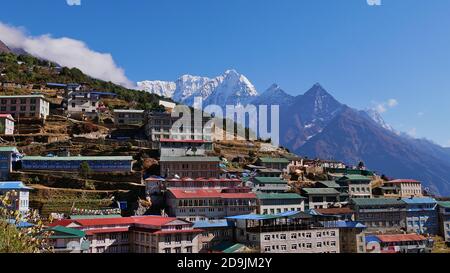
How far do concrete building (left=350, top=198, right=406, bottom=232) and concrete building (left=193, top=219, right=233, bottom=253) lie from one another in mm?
16673

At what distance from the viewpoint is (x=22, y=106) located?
2365 inches

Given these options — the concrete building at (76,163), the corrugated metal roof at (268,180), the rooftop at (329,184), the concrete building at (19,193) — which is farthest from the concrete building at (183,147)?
the concrete building at (19,193)

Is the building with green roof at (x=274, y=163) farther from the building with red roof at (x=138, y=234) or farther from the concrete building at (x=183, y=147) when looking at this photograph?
the building with red roof at (x=138, y=234)

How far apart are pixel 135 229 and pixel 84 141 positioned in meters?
21.2

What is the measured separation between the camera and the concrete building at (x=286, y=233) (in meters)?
36.4

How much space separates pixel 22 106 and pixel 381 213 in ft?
149

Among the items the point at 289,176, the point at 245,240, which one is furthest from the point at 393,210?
the point at 245,240

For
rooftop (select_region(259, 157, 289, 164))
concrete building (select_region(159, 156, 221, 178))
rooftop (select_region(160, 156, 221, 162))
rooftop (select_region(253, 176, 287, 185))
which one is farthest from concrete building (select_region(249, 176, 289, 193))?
rooftop (select_region(259, 157, 289, 164))

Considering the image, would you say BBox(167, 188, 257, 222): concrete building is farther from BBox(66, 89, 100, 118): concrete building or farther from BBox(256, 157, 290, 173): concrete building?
BBox(66, 89, 100, 118): concrete building

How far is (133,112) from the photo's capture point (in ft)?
212

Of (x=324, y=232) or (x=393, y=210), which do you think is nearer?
(x=324, y=232)

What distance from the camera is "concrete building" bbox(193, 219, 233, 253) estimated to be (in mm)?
37469
